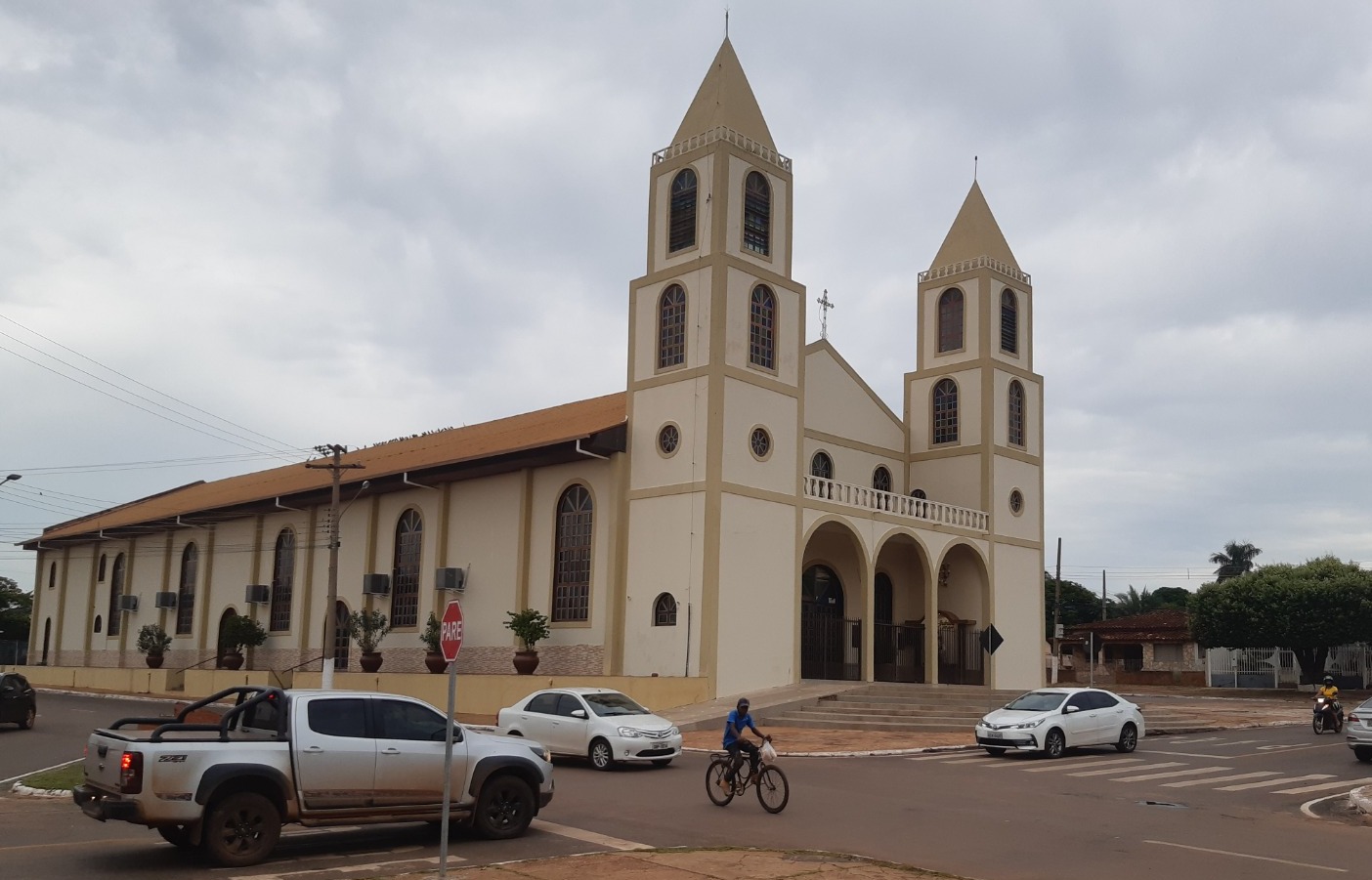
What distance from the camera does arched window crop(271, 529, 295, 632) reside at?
4156cm

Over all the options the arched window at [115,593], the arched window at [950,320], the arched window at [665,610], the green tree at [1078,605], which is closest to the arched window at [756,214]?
the arched window at [665,610]

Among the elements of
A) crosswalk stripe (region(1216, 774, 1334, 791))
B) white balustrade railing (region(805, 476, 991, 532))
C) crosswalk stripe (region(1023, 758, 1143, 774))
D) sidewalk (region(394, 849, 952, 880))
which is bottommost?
crosswalk stripe (region(1023, 758, 1143, 774))

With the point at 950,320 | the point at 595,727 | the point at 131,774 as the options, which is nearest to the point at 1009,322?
the point at 950,320

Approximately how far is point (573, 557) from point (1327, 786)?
60.4ft

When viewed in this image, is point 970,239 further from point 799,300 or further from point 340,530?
point 340,530

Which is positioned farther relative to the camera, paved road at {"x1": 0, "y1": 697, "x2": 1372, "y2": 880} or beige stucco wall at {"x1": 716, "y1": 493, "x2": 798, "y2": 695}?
beige stucco wall at {"x1": 716, "y1": 493, "x2": 798, "y2": 695}

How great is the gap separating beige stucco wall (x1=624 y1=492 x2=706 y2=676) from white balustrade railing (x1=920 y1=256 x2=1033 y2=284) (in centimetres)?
1360

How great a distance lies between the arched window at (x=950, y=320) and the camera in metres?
38.2

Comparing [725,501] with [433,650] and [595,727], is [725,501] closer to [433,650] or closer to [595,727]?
[433,650]

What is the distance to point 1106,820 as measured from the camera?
13680mm

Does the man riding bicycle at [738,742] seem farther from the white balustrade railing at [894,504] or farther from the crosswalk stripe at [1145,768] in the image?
the white balustrade railing at [894,504]

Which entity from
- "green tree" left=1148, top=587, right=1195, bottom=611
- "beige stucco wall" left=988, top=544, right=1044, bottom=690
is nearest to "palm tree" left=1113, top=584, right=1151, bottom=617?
"green tree" left=1148, top=587, right=1195, bottom=611

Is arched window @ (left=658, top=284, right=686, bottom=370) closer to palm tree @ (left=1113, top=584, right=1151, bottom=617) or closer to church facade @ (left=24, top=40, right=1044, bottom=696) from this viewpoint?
church facade @ (left=24, top=40, right=1044, bottom=696)

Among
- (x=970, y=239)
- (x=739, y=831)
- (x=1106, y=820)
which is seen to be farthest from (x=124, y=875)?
(x=970, y=239)
